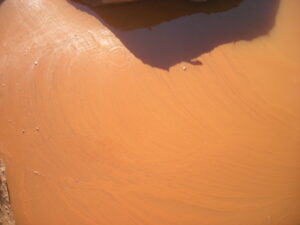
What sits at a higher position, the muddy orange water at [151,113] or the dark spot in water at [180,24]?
the dark spot in water at [180,24]

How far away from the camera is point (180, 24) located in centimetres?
220

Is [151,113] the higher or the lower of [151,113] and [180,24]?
the lower

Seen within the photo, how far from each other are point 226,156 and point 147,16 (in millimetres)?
1227

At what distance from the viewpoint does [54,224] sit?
5.44 ft

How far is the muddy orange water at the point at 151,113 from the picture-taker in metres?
1.70

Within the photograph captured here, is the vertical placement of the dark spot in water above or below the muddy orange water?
above

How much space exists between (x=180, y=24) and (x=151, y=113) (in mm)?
777

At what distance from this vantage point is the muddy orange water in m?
1.70

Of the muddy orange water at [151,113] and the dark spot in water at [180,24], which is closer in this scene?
the muddy orange water at [151,113]

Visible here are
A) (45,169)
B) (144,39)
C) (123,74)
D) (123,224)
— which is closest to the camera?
(123,224)

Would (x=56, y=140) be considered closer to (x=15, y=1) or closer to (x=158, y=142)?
(x=158, y=142)

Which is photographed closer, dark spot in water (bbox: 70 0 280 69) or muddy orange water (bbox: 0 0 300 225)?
muddy orange water (bbox: 0 0 300 225)

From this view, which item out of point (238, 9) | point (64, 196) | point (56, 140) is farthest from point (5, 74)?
point (238, 9)

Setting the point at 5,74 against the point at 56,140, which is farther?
the point at 5,74
